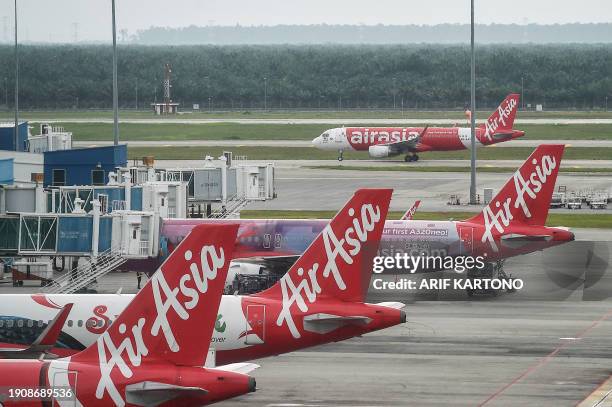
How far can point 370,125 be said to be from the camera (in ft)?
561

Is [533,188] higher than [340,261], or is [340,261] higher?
[533,188]

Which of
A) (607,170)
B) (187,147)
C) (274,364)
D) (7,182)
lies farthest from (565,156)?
(274,364)

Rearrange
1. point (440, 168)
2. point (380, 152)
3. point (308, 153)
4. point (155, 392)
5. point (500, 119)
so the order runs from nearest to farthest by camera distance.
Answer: point (155, 392) < point (440, 168) < point (380, 152) < point (500, 119) < point (308, 153)

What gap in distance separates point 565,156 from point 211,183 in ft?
217

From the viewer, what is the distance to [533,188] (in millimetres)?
54656

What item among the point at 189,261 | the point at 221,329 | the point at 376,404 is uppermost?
the point at 189,261

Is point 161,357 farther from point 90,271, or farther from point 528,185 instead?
point 528,185

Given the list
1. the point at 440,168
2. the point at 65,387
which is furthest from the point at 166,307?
the point at 440,168

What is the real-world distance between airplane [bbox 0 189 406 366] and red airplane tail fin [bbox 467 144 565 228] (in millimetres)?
21044

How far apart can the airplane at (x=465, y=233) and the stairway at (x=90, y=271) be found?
3253mm

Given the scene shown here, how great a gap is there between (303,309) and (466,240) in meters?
22.8

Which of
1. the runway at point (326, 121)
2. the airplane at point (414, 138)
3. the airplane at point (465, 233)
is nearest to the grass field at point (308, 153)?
the airplane at point (414, 138)

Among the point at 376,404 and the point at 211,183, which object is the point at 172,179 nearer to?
the point at 211,183

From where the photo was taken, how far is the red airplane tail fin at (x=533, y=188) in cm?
5456
